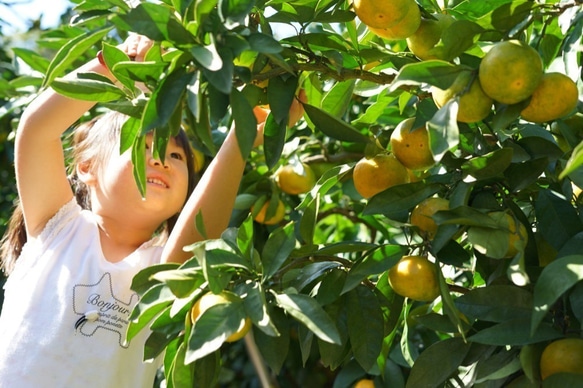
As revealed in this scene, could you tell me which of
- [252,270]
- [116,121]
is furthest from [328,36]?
[116,121]

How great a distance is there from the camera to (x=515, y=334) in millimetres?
792

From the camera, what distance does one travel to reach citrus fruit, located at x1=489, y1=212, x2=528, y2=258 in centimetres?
85

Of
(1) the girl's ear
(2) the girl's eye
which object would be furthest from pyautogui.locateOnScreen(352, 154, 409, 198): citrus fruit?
(1) the girl's ear

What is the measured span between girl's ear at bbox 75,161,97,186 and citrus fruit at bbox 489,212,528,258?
0.99 meters

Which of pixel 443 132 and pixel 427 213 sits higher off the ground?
pixel 443 132

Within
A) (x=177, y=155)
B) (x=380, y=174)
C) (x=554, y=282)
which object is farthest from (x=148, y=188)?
(x=554, y=282)

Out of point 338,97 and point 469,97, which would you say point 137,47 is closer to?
point 338,97

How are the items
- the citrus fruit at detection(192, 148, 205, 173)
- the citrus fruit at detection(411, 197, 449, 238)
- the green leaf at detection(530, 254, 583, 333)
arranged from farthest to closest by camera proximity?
the citrus fruit at detection(192, 148, 205, 173)
the citrus fruit at detection(411, 197, 449, 238)
the green leaf at detection(530, 254, 583, 333)

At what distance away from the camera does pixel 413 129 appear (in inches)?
35.5

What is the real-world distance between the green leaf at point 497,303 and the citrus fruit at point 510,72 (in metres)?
0.22

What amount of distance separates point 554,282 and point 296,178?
2.95 ft

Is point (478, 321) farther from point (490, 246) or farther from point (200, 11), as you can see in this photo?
point (200, 11)

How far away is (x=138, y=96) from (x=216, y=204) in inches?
16.4

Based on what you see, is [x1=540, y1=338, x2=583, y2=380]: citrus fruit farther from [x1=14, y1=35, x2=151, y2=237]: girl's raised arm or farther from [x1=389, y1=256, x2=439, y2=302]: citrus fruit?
[x1=14, y1=35, x2=151, y2=237]: girl's raised arm
